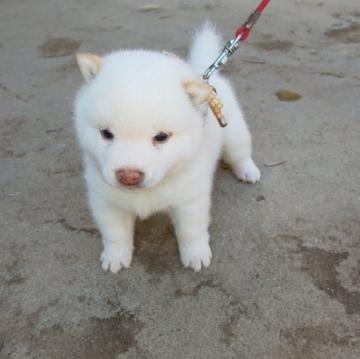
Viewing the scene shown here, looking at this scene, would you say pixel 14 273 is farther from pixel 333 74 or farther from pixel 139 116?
pixel 333 74

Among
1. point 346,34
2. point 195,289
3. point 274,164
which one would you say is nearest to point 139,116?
point 195,289

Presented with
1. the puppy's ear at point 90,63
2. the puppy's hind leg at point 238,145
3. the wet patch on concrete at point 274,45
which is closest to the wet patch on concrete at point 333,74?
the wet patch on concrete at point 274,45

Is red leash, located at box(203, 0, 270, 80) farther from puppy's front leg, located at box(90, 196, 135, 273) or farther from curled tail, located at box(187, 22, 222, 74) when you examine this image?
puppy's front leg, located at box(90, 196, 135, 273)

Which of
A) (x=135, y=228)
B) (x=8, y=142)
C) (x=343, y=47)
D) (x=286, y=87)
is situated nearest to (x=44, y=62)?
(x=8, y=142)

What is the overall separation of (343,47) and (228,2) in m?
1.64

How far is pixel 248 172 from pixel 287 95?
1.01m

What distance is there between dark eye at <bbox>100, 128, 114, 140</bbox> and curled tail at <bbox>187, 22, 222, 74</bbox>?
0.92m

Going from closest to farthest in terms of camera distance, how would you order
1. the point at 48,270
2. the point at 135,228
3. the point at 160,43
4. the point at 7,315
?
the point at 7,315, the point at 48,270, the point at 135,228, the point at 160,43

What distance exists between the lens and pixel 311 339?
1.70m

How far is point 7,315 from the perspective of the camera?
184 cm

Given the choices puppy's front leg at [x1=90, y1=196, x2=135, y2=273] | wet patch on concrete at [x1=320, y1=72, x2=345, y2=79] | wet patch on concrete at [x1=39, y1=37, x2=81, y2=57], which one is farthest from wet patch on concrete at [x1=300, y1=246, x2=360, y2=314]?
wet patch on concrete at [x1=39, y1=37, x2=81, y2=57]

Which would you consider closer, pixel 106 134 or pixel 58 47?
pixel 106 134

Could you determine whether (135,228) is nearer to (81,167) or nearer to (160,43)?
(81,167)

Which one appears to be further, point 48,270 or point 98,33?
point 98,33
